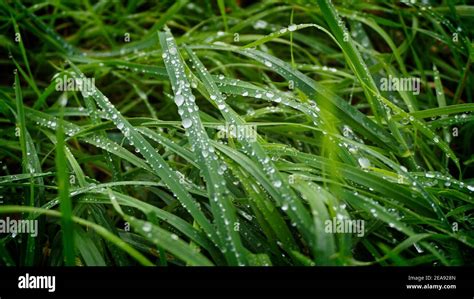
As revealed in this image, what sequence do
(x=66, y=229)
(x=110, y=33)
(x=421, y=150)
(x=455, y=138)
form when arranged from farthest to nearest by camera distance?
1. (x=110, y=33)
2. (x=455, y=138)
3. (x=421, y=150)
4. (x=66, y=229)

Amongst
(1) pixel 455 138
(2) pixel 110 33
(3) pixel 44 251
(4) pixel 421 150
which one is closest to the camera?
(3) pixel 44 251

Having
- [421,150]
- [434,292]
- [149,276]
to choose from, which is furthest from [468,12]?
[149,276]

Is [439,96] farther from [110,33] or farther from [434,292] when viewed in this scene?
[110,33]

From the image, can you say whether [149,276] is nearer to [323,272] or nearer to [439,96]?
[323,272]

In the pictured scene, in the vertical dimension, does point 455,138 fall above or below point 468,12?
below

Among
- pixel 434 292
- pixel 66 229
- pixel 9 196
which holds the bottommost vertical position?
pixel 434 292

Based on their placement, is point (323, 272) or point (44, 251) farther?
point (44, 251)

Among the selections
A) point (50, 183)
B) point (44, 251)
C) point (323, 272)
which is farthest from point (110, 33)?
point (323, 272)
